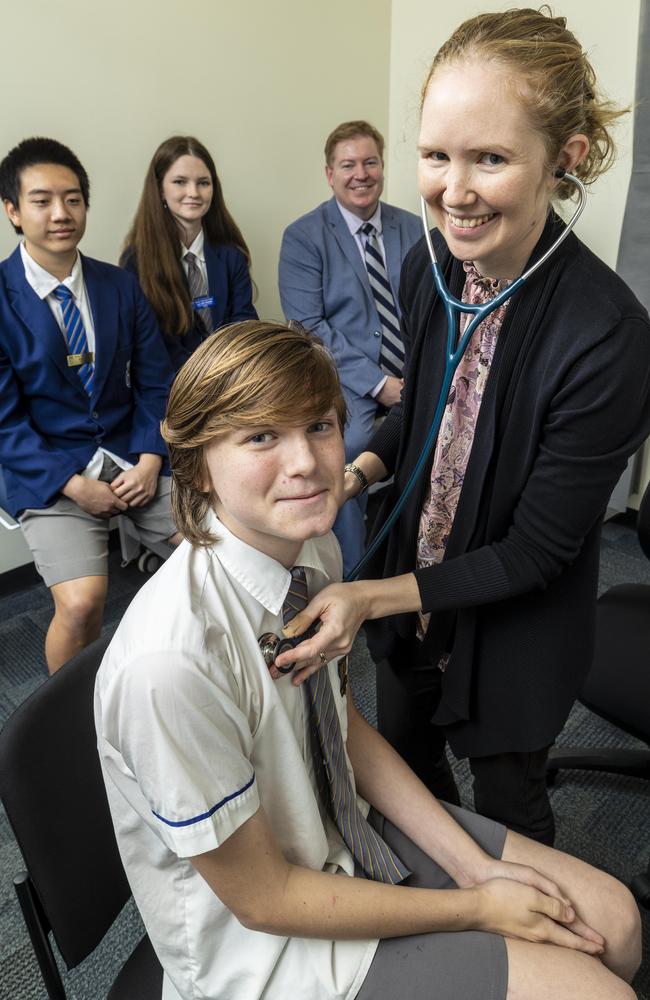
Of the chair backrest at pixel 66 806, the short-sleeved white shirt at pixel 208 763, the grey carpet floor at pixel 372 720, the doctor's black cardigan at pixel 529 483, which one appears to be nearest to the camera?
the short-sleeved white shirt at pixel 208 763

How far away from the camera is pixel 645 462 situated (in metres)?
2.98

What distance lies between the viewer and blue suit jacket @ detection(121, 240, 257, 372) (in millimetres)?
2605

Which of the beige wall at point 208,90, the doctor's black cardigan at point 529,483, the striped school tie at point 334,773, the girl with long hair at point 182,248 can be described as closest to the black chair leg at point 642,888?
the doctor's black cardigan at point 529,483

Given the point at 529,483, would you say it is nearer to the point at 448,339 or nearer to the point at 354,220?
the point at 448,339

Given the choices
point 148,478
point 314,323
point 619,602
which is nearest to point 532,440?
point 619,602

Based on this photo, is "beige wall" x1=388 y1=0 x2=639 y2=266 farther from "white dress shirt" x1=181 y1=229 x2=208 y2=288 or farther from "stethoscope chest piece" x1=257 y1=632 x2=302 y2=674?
"stethoscope chest piece" x1=257 y1=632 x2=302 y2=674

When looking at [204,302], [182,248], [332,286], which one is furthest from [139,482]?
[332,286]

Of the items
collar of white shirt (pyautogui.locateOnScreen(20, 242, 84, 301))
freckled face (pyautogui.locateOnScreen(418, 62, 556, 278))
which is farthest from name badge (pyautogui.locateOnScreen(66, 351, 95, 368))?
freckled face (pyautogui.locateOnScreen(418, 62, 556, 278))

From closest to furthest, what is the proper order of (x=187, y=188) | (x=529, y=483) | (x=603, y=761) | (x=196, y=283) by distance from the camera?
(x=529, y=483) → (x=603, y=761) → (x=187, y=188) → (x=196, y=283)

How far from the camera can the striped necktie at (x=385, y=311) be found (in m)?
2.73

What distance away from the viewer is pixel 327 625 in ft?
3.08

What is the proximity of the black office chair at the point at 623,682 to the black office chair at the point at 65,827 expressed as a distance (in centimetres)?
101

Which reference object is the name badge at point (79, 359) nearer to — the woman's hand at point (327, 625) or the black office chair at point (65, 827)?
the black office chair at point (65, 827)

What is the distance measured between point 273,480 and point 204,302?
1937mm
